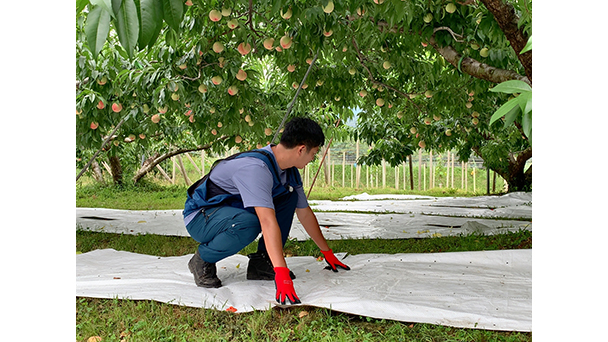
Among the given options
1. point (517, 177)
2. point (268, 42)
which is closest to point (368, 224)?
point (268, 42)

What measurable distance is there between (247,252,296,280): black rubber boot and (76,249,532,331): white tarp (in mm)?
54

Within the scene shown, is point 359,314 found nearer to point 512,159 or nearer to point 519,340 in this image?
point 519,340

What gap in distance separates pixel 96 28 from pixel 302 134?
1261 millimetres

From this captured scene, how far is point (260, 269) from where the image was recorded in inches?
81.1

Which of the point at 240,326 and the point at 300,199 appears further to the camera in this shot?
the point at 300,199

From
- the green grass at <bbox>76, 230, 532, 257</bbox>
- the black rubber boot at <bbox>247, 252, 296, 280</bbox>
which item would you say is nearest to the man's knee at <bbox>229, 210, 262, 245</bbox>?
the black rubber boot at <bbox>247, 252, 296, 280</bbox>

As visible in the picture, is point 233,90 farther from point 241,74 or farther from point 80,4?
point 80,4

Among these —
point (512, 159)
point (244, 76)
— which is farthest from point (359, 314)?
point (512, 159)

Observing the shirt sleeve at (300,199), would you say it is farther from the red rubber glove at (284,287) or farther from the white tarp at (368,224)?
the white tarp at (368,224)

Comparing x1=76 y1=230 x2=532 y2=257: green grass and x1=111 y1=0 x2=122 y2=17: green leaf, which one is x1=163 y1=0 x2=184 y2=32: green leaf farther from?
x1=76 y1=230 x2=532 y2=257: green grass

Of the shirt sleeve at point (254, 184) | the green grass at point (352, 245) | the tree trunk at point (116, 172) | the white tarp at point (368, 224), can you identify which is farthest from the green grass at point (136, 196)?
the shirt sleeve at point (254, 184)

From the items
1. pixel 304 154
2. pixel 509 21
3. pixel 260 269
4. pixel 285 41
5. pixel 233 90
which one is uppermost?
pixel 285 41

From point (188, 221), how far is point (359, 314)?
92 centimetres

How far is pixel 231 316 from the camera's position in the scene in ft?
5.29
